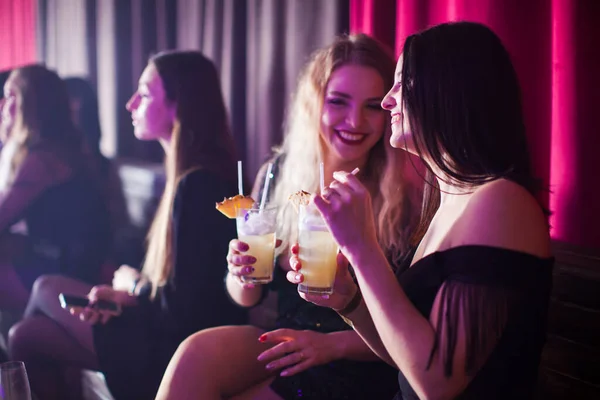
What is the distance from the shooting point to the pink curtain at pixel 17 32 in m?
5.79

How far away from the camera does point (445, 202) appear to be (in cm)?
143

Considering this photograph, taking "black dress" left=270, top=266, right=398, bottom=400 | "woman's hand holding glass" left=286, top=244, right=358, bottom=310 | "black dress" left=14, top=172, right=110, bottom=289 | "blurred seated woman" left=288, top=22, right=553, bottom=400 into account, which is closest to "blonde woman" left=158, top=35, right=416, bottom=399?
"black dress" left=270, top=266, right=398, bottom=400

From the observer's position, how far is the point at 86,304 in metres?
2.29

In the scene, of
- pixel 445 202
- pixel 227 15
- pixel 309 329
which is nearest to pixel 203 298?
pixel 309 329

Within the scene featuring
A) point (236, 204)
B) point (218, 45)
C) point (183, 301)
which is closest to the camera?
point (236, 204)

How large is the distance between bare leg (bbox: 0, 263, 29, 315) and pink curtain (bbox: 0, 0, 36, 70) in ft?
10.9

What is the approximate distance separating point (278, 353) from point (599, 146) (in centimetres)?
100

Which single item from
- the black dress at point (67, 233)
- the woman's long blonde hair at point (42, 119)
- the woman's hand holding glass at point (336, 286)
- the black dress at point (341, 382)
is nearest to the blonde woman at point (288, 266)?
the black dress at point (341, 382)

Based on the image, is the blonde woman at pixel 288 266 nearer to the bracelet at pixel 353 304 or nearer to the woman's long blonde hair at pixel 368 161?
the woman's long blonde hair at pixel 368 161

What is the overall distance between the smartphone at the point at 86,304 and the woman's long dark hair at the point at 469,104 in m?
1.51

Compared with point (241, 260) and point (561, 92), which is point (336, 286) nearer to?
point (241, 260)

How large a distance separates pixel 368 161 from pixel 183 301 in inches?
32.7

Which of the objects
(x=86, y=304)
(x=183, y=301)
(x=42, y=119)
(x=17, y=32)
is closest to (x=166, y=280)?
(x=183, y=301)

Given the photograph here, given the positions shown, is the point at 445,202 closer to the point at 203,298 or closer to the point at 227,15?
the point at 203,298
